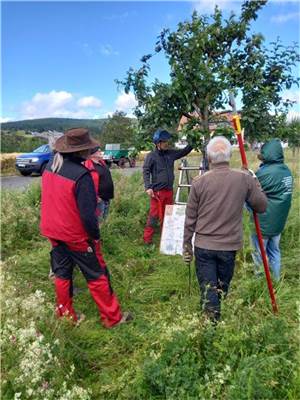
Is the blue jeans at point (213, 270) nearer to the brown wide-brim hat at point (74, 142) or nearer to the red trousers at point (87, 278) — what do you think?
the red trousers at point (87, 278)

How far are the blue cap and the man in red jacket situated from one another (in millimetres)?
1870

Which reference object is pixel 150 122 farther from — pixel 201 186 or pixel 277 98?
pixel 201 186

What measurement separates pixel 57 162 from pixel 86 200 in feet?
1.55

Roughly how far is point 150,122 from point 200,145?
0.81m

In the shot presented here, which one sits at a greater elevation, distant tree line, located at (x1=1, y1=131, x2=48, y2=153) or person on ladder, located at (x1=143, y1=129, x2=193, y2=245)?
distant tree line, located at (x1=1, y1=131, x2=48, y2=153)

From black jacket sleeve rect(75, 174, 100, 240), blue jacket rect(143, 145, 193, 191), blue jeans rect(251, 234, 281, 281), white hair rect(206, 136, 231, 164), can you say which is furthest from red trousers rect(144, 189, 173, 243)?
white hair rect(206, 136, 231, 164)

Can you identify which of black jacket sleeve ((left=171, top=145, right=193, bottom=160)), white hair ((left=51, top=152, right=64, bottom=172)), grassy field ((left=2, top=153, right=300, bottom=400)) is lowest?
grassy field ((left=2, top=153, right=300, bottom=400))

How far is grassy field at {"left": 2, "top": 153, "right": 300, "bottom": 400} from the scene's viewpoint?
246 cm

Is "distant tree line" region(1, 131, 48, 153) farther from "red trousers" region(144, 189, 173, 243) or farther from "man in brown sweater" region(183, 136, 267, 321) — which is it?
"man in brown sweater" region(183, 136, 267, 321)

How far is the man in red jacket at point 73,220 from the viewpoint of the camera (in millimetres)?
3432

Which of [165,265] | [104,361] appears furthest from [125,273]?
[104,361]

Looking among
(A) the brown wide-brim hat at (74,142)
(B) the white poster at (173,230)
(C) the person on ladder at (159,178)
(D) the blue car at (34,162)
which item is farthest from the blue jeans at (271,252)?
(D) the blue car at (34,162)

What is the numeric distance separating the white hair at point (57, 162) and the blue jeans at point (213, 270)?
1472mm

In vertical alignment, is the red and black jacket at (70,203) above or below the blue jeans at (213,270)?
above
